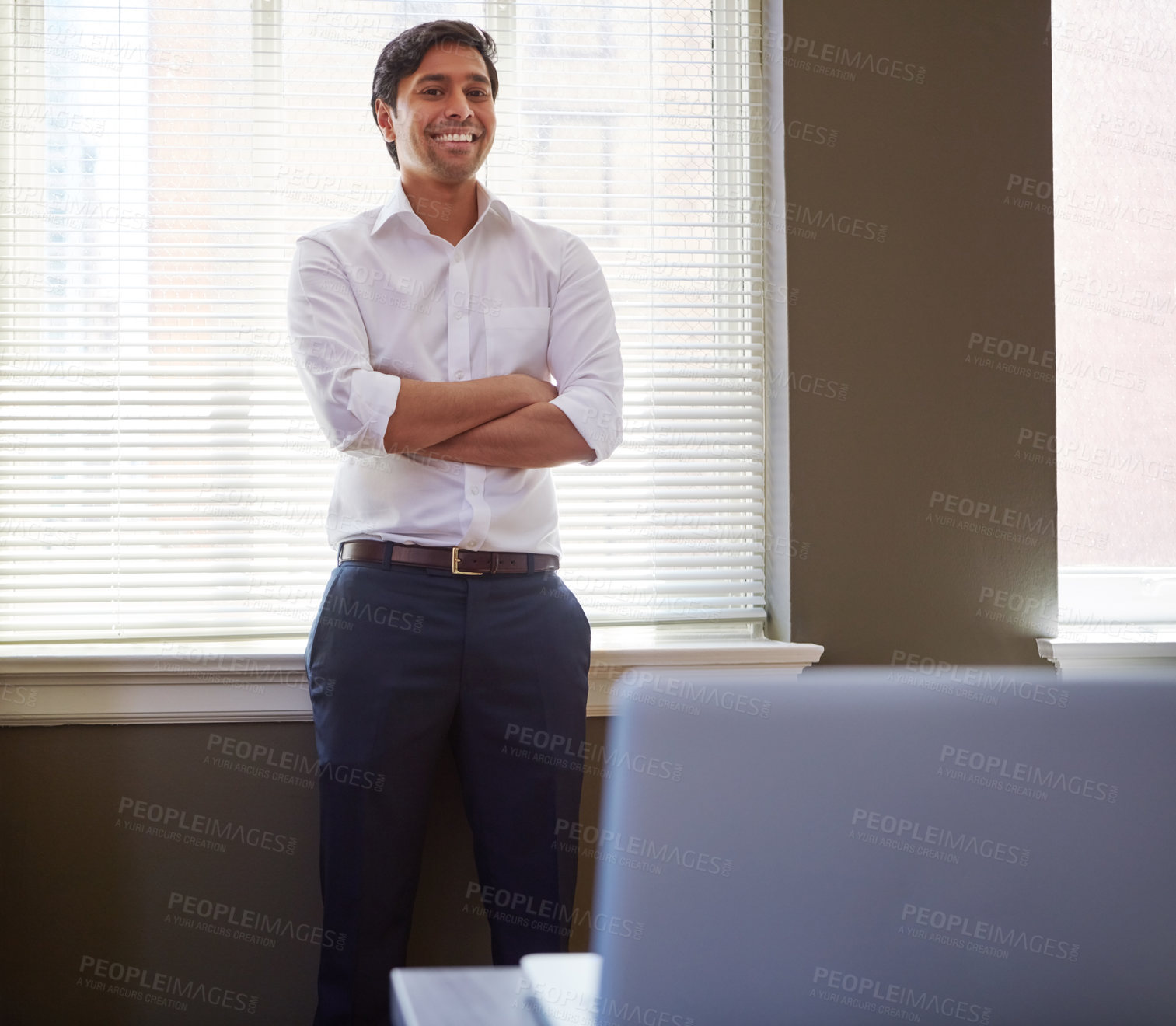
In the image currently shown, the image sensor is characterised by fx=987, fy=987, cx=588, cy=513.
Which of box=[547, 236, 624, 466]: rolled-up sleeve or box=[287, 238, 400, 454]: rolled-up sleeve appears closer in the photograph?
box=[287, 238, 400, 454]: rolled-up sleeve

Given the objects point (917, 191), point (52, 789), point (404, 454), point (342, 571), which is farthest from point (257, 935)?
point (917, 191)

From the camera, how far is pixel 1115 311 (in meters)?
2.55

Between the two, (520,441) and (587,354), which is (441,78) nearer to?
(587,354)

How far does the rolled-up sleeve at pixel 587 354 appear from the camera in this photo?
180 cm

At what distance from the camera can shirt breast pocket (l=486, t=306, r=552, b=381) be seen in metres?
1.87

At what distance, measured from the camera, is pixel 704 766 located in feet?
2.22

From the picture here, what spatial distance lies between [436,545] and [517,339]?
16.9 inches

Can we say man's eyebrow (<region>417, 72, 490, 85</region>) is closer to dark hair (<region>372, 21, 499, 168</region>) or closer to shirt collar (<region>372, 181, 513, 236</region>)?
dark hair (<region>372, 21, 499, 168</region>)

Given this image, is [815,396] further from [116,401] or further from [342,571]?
[116,401]

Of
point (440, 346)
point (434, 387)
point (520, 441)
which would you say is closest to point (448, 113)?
point (440, 346)

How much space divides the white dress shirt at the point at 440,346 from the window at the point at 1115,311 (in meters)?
1.38

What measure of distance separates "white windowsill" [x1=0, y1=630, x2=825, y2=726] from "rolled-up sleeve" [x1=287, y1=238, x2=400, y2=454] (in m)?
0.60

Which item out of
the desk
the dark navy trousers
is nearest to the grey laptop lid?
the desk

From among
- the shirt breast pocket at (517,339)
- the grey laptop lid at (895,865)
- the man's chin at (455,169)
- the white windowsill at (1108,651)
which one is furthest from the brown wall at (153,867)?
the grey laptop lid at (895,865)
